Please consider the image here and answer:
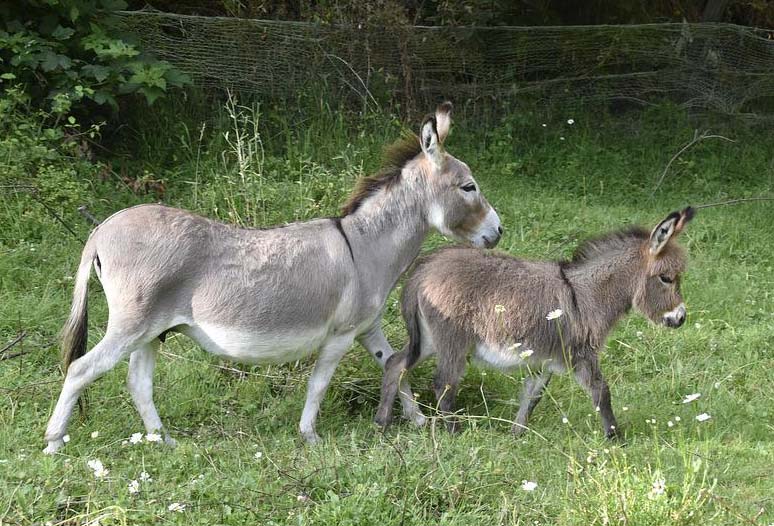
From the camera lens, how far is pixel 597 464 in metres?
4.54

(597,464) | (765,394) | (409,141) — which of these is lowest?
(765,394)

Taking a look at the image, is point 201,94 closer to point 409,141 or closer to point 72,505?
point 409,141

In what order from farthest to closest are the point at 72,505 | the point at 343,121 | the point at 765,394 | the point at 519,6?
the point at 519,6
the point at 343,121
the point at 765,394
the point at 72,505

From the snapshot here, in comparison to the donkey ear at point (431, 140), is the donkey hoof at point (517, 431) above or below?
below

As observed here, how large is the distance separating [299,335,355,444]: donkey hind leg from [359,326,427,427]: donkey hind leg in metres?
0.39

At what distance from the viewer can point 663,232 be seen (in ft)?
18.6

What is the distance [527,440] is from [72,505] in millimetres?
2326

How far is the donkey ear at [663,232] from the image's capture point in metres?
5.58

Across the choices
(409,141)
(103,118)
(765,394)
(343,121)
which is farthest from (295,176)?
(765,394)

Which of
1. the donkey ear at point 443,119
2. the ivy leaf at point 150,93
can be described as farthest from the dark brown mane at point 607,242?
the ivy leaf at point 150,93

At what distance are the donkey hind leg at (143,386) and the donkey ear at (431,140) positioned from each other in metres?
1.81

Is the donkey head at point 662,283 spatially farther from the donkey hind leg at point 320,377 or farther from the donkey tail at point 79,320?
the donkey tail at point 79,320

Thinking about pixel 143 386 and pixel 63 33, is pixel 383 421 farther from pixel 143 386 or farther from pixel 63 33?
pixel 63 33

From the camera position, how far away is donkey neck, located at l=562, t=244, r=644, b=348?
18.7 feet
